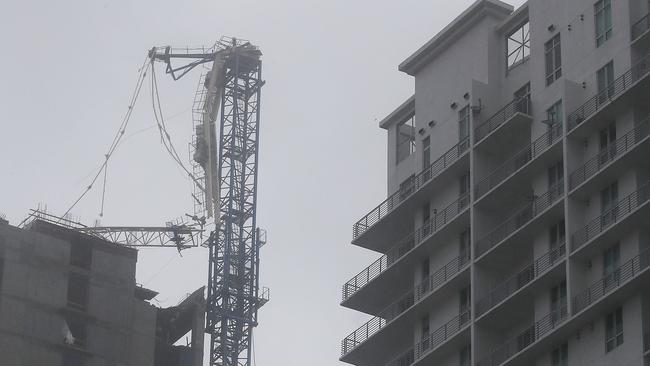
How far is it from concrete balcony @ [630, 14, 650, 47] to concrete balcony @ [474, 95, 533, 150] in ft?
28.1

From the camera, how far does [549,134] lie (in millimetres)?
103125

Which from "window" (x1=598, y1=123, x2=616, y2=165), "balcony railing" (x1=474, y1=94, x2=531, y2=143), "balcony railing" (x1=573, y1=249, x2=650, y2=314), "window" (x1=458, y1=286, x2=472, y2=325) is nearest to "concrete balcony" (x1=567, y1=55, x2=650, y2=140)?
"window" (x1=598, y1=123, x2=616, y2=165)

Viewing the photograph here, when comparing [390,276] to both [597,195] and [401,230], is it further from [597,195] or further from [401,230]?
[597,195]

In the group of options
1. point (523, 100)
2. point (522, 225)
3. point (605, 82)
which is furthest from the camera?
point (523, 100)

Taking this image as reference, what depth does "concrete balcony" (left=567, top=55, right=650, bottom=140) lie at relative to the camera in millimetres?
97312

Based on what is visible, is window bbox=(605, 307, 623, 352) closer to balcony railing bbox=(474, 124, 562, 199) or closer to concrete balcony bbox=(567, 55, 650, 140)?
concrete balcony bbox=(567, 55, 650, 140)

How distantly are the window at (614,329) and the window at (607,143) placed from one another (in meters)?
8.26

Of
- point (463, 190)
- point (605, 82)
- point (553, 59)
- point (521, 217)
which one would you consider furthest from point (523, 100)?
point (605, 82)

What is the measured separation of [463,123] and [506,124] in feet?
18.4

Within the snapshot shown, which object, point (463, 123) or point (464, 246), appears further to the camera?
point (463, 123)

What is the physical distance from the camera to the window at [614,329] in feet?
309

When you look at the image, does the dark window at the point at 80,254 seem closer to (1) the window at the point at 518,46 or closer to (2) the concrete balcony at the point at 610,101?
(1) the window at the point at 518,46

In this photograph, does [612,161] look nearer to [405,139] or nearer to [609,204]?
[609,204]

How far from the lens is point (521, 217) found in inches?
4104
